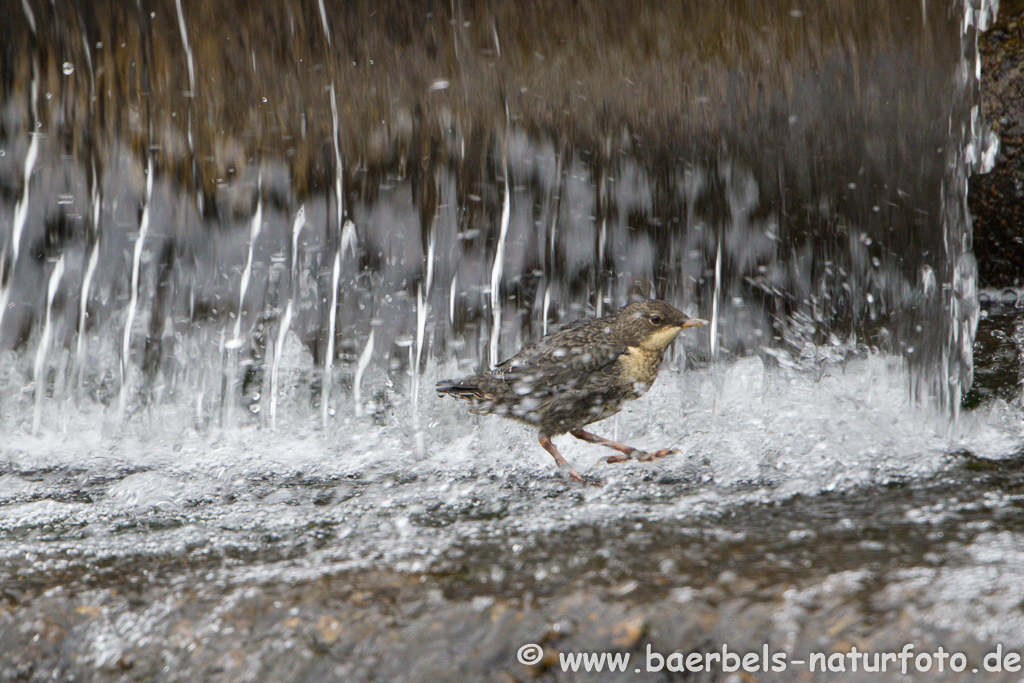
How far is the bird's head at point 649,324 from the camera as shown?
3631mm

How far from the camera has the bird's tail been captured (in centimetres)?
377

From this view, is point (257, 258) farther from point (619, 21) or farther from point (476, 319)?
point (619, 21)

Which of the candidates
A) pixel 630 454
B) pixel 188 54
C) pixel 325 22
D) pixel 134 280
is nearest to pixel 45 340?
pixel 134 280

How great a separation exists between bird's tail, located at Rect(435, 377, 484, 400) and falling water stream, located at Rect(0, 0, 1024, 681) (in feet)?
1.37

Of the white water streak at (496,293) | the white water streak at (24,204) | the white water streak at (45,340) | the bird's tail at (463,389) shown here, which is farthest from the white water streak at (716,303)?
the white water streak at (24,204)

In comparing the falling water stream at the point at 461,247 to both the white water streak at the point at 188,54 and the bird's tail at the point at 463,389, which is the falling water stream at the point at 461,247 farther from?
the bird's tail at the point at 463,389

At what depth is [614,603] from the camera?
7.04ft

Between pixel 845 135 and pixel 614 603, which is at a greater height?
pixel 845 135

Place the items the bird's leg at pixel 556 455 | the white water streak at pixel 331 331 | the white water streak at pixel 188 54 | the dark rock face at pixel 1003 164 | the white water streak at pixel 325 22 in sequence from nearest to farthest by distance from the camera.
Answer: the bird's leg at pixel 556 455, the dark rock face at pixel 1003 164, the white water streak at pixel 325 22, the white water streak at pixel 188 54, the white water streak at pixel 331 331

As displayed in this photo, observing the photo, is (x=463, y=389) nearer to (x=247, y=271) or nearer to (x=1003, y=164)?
(x=247, y=271)

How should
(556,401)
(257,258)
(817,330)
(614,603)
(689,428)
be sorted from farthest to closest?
(257,258) < (817,330) < (689,428) < (556,401) < (614,603)

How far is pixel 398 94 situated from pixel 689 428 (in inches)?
107

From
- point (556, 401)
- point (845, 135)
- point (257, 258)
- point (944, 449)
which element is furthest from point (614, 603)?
point (257, 258)

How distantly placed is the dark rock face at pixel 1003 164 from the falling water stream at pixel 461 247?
86 millimetres
